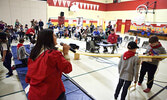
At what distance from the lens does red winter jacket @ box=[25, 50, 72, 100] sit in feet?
3.44

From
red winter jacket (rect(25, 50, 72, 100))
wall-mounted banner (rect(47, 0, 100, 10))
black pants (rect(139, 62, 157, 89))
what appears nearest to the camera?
red winter jacket (rect(25, 50, 72, 100))

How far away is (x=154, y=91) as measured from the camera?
3.00m

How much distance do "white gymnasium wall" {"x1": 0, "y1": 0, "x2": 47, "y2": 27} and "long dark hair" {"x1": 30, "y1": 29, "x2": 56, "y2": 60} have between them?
1391 centimetres

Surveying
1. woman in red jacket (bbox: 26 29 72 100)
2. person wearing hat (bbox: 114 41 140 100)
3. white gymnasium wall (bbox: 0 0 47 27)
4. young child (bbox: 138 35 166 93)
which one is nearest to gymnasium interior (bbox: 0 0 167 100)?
white gymnasium wall (bbox: 0 0 47 27)

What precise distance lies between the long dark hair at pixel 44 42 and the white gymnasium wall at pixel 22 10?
13.9 metres

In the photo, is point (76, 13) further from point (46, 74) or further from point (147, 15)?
point (46, 74)

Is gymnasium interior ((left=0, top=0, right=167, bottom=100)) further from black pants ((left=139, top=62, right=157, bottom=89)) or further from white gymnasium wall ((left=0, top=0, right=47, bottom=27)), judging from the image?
black pants ((left=139, top=62, right=157, bottom=89))

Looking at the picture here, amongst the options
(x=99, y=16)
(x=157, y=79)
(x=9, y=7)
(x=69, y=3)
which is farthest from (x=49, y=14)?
(x=157, y=79)

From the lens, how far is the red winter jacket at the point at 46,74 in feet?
3.44

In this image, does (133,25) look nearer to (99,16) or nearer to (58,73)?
(99,16)

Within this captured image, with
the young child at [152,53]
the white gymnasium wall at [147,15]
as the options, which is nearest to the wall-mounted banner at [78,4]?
the white gymnasium wall at [147,15]

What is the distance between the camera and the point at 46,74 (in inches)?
41.1

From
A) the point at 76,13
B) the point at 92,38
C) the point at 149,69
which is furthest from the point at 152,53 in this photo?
the point at 76,13

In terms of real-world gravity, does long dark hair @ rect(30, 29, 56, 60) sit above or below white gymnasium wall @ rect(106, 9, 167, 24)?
below
